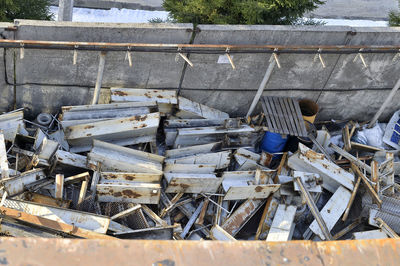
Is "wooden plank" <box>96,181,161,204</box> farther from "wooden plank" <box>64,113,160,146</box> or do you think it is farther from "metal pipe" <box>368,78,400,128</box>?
"metal pipe" <box>368,78,400,128</box>

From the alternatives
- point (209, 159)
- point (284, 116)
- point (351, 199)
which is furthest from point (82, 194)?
point (351, 199)

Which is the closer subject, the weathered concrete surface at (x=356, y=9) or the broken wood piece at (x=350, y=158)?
the broken wood piece at (x=350, y=158)

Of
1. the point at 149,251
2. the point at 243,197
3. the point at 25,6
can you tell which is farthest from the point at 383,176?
the point at 25,6

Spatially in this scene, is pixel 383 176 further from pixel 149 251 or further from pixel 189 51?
pixel 149 251

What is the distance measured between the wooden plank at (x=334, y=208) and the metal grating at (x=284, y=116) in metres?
1.16

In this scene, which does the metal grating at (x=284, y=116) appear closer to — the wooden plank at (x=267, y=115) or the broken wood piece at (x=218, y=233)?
the wooden plank at (x=267, y=115)

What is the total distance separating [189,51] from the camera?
697cm

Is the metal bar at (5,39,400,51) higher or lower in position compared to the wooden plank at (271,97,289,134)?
higher

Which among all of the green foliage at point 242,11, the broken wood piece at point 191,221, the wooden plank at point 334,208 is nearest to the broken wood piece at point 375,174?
the wooden plank at point 334,208

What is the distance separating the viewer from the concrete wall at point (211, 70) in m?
6.71

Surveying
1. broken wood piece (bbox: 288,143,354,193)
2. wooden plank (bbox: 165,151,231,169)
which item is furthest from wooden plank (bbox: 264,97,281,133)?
wooden plank (bbox: 165,151,231,169)

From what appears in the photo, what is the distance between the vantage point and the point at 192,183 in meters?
6.74

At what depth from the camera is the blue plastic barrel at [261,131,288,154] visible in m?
7.67

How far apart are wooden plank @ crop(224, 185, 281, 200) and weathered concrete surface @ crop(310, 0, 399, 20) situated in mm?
8531
